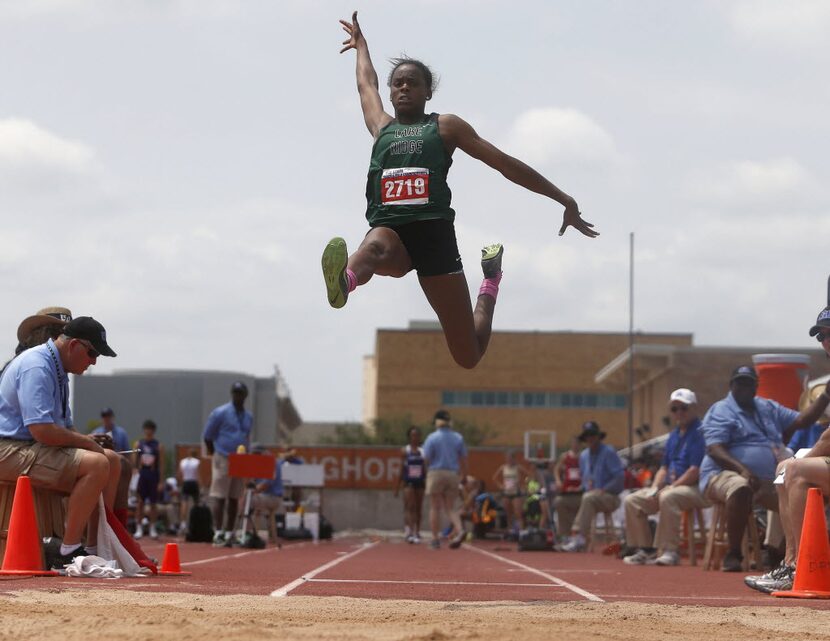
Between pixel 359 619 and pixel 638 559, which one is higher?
pixel 359 619

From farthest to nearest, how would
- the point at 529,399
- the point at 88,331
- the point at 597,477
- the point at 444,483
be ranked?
the point at 529,399, the point at 444,483, the point at 597,477, the point at 88,331

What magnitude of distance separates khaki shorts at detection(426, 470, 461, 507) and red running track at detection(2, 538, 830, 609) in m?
3.93

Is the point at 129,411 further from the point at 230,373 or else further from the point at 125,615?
the point at 125,615

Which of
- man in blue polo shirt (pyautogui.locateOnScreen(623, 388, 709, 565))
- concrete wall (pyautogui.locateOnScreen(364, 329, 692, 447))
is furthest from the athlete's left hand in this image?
concrete wall (pyautogui.locateOnScreen(364, 329, 692, 447))

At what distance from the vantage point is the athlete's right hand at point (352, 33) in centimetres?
834

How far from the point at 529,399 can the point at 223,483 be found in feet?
264

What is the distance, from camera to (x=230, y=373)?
95125 millimetres

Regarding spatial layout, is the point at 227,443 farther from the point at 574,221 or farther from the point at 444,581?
the point at 574,221

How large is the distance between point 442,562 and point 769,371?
13.8 feet

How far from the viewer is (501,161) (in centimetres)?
739

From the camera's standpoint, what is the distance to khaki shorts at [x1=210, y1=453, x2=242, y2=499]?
659 inches

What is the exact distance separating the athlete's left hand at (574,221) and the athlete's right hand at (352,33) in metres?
1.76

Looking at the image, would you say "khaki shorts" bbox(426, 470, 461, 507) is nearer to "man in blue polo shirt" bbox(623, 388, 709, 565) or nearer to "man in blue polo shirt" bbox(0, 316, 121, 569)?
"man in blue polo shirt" bbox(623, 388, 709, 565)

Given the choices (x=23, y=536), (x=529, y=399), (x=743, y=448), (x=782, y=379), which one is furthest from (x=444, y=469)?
(x=529, y=399)
